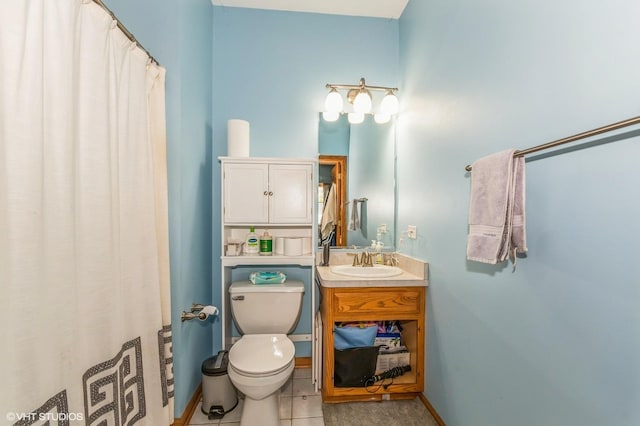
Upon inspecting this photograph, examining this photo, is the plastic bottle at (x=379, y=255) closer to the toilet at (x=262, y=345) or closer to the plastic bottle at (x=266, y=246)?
the toilet at (x=262, y=345)

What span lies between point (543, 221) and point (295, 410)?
1772 mm

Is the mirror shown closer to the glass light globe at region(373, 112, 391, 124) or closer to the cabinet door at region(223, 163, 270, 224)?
the glass light globe at region(373, 112, 391, 124)

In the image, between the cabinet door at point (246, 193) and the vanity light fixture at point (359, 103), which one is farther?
the vanity light fixture at point (359, 103)

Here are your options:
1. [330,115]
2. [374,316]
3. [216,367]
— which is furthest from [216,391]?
[330,115]

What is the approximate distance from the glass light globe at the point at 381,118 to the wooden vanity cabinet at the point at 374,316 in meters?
1.37

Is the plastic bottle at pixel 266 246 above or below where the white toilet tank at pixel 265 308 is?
above

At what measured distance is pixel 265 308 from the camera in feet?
6.38

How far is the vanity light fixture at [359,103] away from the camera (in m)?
2.19

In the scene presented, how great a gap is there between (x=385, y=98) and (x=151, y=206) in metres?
1.86

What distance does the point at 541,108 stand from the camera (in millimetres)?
1000

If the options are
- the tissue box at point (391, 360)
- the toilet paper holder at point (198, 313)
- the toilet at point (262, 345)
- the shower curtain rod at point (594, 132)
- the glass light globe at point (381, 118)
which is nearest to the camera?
the shower curtain rod at point (594, 132)

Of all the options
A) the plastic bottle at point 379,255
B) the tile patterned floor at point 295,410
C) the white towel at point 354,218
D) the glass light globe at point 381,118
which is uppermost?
the glass light globe at point 381,118

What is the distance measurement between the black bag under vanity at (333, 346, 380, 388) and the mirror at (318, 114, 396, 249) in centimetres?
83

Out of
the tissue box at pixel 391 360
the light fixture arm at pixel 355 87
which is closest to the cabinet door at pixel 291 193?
the light fixture arm at pixel 355 87
